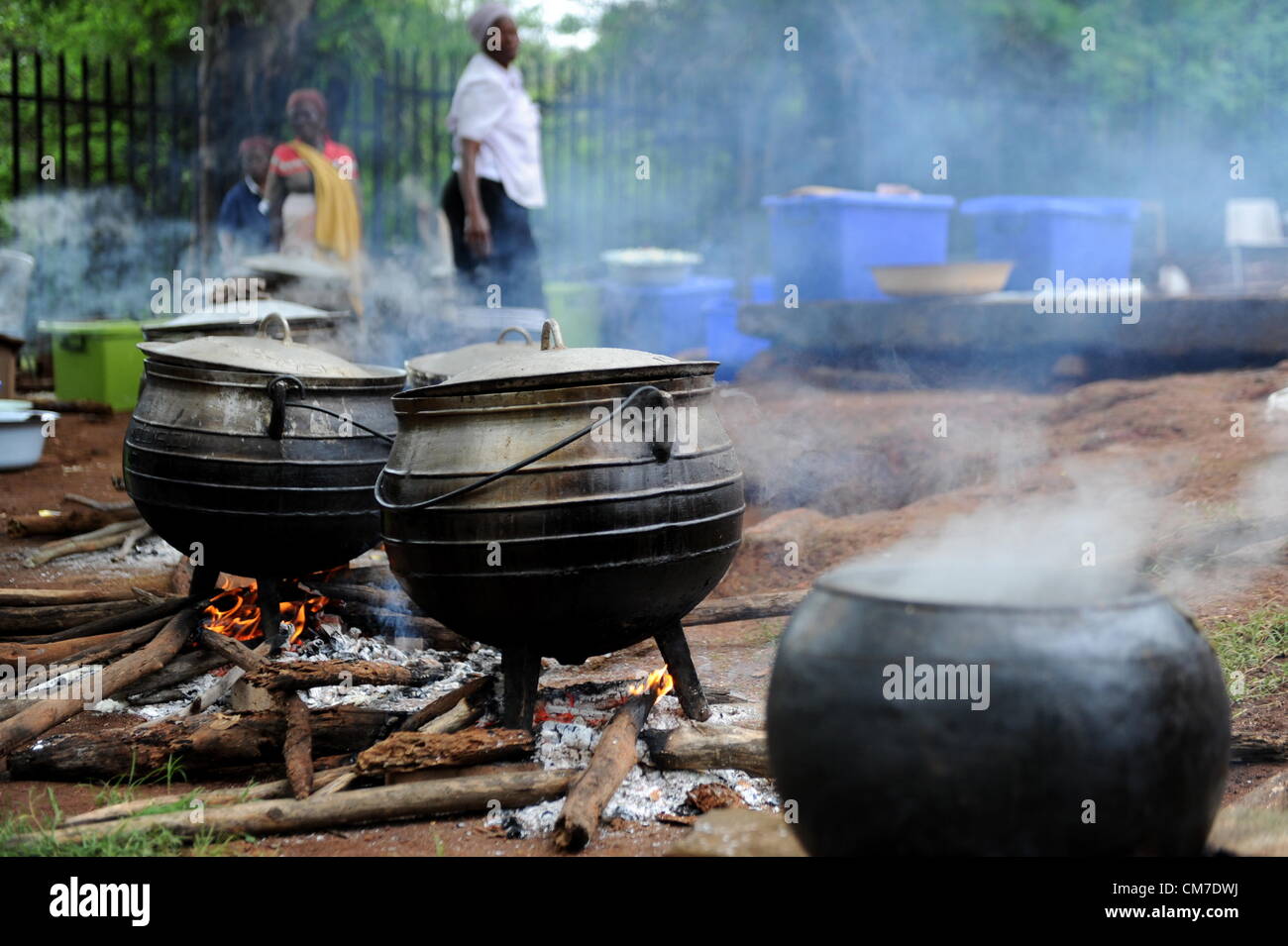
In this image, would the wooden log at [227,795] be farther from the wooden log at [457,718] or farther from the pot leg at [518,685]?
the pot leg at [518,685]

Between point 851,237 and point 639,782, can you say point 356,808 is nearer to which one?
point 639,782

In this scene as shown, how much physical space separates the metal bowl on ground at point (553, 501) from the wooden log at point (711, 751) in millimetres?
393

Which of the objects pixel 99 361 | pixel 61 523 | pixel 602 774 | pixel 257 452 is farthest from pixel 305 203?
pixel 602 774

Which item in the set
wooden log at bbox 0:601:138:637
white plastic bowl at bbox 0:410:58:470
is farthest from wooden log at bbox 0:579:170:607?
white plastic bowl at bbox 0:410:58:470

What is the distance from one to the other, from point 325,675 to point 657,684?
1180mm

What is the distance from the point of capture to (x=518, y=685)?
12.8 feet

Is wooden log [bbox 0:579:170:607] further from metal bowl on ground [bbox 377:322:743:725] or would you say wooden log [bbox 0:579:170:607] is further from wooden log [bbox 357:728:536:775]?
wooden log [bbox 357:728:536:775]

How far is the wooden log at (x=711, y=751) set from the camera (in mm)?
3650

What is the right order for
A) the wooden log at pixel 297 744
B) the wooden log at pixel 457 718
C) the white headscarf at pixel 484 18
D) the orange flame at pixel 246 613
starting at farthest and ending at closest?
the white headscarf at pixel 484 18 < the orange flame at pixel 246 613 < the wooden log at pixel 457 718 < the wooden log at pixel 297 744

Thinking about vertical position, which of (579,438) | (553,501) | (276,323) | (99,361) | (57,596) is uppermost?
(276,323)

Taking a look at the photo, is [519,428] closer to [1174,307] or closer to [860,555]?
[860,555]

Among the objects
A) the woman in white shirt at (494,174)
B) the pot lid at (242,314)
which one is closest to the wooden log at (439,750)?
the pot lid at (242,314)

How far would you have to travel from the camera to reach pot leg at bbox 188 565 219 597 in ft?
16.7
